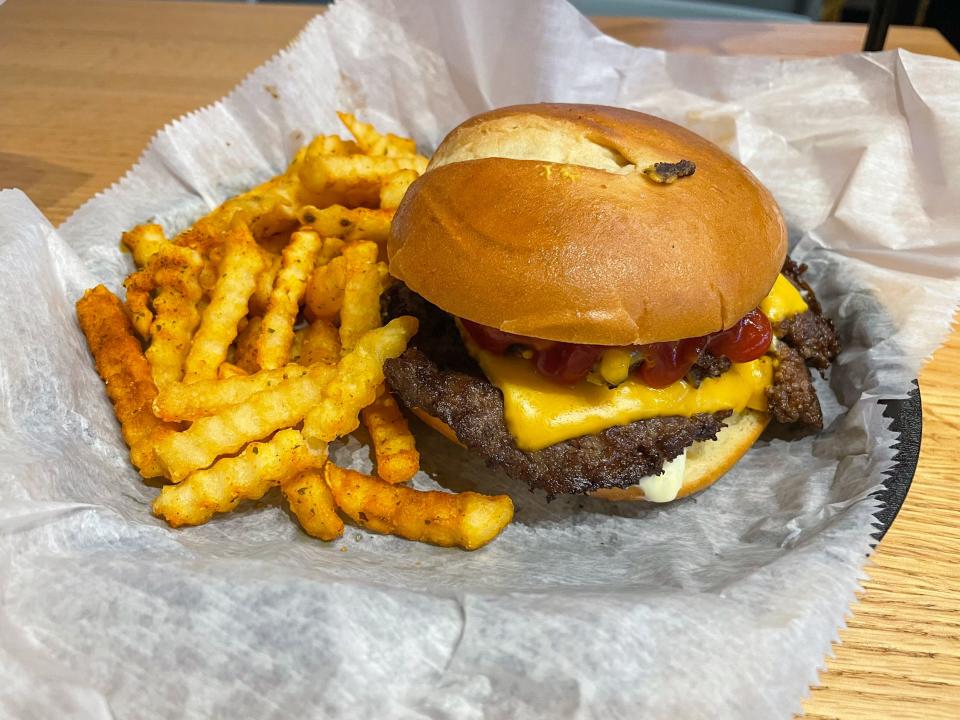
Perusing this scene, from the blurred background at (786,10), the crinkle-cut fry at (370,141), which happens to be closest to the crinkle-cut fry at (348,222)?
the crinkle-cut fry at (370,141)

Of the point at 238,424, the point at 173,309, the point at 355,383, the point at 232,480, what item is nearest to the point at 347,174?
the point at 173,309

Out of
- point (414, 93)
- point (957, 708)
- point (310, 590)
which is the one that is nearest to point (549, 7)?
point (414, 93)

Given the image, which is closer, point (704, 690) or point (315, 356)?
point (704, 690)

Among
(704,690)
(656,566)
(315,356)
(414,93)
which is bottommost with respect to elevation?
(656,566)

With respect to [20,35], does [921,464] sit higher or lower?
lower

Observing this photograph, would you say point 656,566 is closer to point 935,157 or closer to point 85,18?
point 935,157

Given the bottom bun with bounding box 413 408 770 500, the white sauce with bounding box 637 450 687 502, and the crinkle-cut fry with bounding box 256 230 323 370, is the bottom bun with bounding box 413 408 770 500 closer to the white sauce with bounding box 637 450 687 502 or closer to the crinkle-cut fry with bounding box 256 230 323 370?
the white sauce with bounding box 637 450 687 502

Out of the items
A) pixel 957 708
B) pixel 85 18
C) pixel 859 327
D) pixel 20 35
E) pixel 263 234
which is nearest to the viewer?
pixel 957 708

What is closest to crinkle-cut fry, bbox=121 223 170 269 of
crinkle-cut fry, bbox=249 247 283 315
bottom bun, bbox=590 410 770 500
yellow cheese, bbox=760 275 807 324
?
crinkle-cut fry, bbox=249 247 283 315
